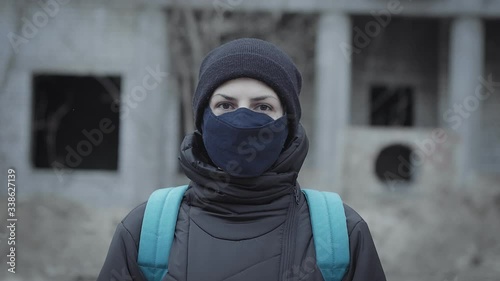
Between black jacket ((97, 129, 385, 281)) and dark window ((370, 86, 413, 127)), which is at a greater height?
dark window ((370, 86, 413, 127))

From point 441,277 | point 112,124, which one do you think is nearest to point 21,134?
point 112,124

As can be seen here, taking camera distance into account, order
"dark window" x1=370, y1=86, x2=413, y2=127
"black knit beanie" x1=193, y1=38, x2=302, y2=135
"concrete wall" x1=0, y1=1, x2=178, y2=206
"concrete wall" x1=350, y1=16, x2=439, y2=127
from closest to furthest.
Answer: "black knit beanie" x1=193, y1=38, x2=302, y2=135, "concrete wall" x1=0, y1=1, x2=178, y2=206, "concrete wall" x1=350, y1=16, x2=439, y2=127, "dark window" x1=370, y1=86, x2=413, y2=127

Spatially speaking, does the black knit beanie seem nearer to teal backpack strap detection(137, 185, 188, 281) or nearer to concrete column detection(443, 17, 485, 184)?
teal backpack strap detection(137, 185, 188, 281)

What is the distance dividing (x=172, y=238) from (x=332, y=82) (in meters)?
8.90

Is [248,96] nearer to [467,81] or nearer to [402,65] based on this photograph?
[467,81]

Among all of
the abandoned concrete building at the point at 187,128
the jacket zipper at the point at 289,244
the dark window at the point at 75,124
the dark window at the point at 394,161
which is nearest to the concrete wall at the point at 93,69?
the abandoned concrete building at the point at 187,128

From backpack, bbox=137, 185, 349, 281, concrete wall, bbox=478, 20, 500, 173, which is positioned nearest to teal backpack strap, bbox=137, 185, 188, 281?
backpack, bbox=137, 185, 349, 281

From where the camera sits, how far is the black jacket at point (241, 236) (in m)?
1.98

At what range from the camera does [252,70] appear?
208 cm

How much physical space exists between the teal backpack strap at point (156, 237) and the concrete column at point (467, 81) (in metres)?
9.25

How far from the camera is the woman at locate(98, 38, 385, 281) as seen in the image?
78.6 inches

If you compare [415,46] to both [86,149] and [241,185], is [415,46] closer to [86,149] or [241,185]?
[86,149]

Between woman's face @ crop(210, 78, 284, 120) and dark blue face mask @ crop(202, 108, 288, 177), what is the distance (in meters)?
0.03

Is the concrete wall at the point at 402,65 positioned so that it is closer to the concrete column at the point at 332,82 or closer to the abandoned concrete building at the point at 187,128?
the abandoned concrete building at the point at 187,128
